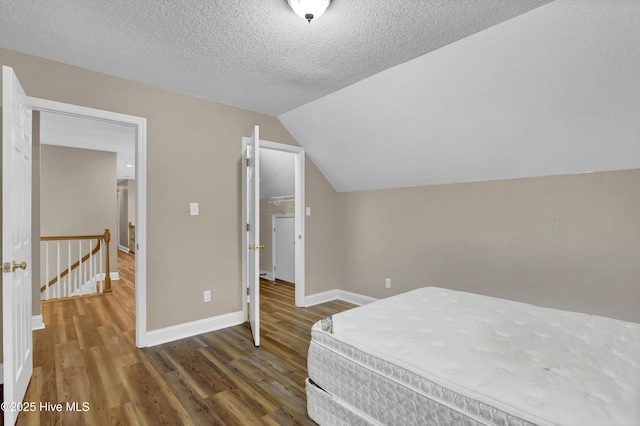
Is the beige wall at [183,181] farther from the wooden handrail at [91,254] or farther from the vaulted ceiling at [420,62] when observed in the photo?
the wooden handrail at [91,254]

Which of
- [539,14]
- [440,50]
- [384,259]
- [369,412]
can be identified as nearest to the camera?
[369,412]

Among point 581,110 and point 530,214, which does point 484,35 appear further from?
point 530,214

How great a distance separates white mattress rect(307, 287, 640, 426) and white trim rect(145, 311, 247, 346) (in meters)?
1.81

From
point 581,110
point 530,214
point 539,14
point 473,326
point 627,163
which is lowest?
point 473,326

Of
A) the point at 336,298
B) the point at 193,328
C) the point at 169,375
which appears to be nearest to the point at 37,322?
the point at 193,328

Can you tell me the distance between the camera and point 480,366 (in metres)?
1.24

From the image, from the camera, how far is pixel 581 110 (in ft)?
6.93

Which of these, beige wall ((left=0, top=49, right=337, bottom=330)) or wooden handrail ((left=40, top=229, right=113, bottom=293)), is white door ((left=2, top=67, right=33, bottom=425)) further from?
wooden handrail ((left=40, top=229, right=113, bottom=293))

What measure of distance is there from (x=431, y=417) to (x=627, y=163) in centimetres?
234

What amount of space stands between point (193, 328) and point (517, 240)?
315 centimetres

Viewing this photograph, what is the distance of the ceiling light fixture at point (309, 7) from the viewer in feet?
5.57

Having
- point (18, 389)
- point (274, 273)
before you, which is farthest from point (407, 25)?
point (274, 273)

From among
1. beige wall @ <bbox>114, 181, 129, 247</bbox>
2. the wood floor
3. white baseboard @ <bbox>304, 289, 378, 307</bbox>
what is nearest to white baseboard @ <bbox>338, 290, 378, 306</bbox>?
white baseboard @ <bbox>304, 289, 378, 307</bbox>

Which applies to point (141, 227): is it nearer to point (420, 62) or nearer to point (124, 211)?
point (420, 62)
